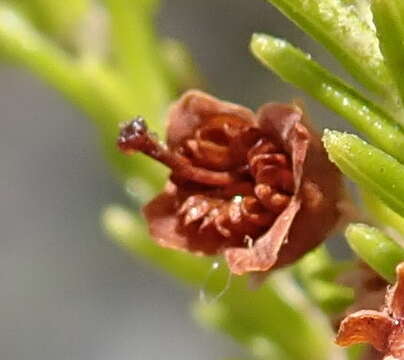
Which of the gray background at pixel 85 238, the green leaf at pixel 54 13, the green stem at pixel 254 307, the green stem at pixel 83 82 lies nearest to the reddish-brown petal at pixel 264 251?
the green stem at pixel 254 307

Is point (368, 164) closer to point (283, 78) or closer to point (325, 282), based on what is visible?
point (283, 78)

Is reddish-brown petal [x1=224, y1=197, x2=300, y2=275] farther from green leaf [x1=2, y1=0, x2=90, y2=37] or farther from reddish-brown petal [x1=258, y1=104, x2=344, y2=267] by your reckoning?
green leaf [x1=2, y1=0, x2=90, y2=37]

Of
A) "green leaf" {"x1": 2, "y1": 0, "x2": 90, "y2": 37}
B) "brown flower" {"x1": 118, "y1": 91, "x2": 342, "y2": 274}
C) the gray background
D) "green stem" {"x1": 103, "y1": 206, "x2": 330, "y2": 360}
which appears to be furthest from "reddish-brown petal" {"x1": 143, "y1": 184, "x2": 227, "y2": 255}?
the gray background

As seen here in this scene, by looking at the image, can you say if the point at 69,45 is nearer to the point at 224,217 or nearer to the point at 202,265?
the point at 202,265

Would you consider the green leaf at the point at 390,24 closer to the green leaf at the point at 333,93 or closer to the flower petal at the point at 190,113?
the green leaf at the point at 333,93

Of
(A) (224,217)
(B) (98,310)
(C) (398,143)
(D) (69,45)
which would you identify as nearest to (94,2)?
(D) (69,45)

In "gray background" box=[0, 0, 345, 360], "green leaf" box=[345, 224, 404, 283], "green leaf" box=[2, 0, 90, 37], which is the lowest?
"green leaf" box=[345, 224, 404, 283]

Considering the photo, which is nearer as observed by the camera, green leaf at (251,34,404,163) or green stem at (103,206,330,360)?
green leaf at (251,34,404,163)

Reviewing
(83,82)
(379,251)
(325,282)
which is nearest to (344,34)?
(379,251)
